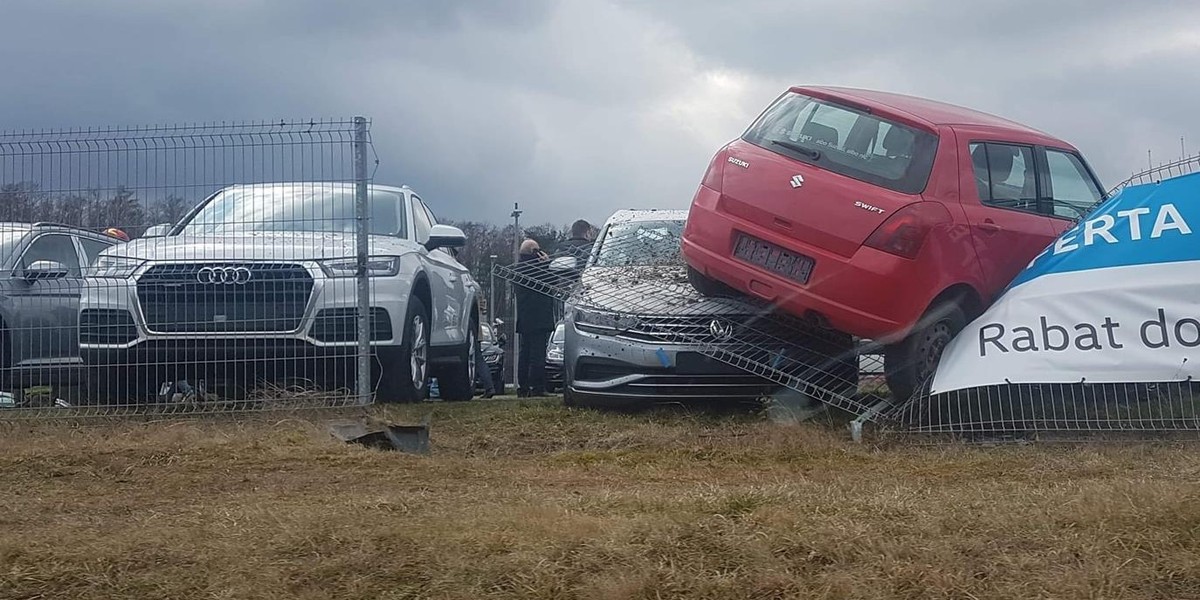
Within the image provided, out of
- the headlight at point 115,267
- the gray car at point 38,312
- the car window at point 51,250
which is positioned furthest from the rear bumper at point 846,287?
the car window at point 51,250

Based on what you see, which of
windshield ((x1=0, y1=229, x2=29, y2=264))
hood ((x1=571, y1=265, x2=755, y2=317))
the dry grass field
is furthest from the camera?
hood ((x1=571, y1=265, x2=755, y2=317))

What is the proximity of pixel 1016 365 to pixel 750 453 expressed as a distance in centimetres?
168

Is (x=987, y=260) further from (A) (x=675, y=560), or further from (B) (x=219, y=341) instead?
(B) (x=219, y=341)

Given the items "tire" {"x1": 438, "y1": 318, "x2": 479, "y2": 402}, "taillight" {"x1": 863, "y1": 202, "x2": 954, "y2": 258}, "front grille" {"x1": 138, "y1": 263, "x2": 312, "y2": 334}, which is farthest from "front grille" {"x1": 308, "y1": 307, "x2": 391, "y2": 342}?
"taillight" {"x1": 863, "y1": 202, "x2": 954, "y2": 258}

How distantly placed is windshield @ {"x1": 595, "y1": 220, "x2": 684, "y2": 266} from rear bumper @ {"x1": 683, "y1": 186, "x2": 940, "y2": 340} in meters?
→ 1.82

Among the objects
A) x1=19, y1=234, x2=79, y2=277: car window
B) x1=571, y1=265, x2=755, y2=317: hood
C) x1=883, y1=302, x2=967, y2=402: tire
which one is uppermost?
x1=19, y1=234, x2=79, y2=277: car window

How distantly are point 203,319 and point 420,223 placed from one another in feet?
7.92

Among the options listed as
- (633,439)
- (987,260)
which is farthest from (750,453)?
(987,260)

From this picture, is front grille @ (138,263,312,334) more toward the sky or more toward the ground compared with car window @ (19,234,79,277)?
more toward the ground

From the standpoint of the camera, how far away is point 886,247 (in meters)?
6.98

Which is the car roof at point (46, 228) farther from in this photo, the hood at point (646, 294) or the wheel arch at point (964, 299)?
the wheel arch at point (964, 299)

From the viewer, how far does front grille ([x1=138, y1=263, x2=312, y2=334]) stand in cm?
767

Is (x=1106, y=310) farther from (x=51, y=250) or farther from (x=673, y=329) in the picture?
(x=51, y=250)

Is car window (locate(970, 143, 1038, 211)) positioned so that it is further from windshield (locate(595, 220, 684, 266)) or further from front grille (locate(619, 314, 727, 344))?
windshield (locate(595, 220, 684, 266))
